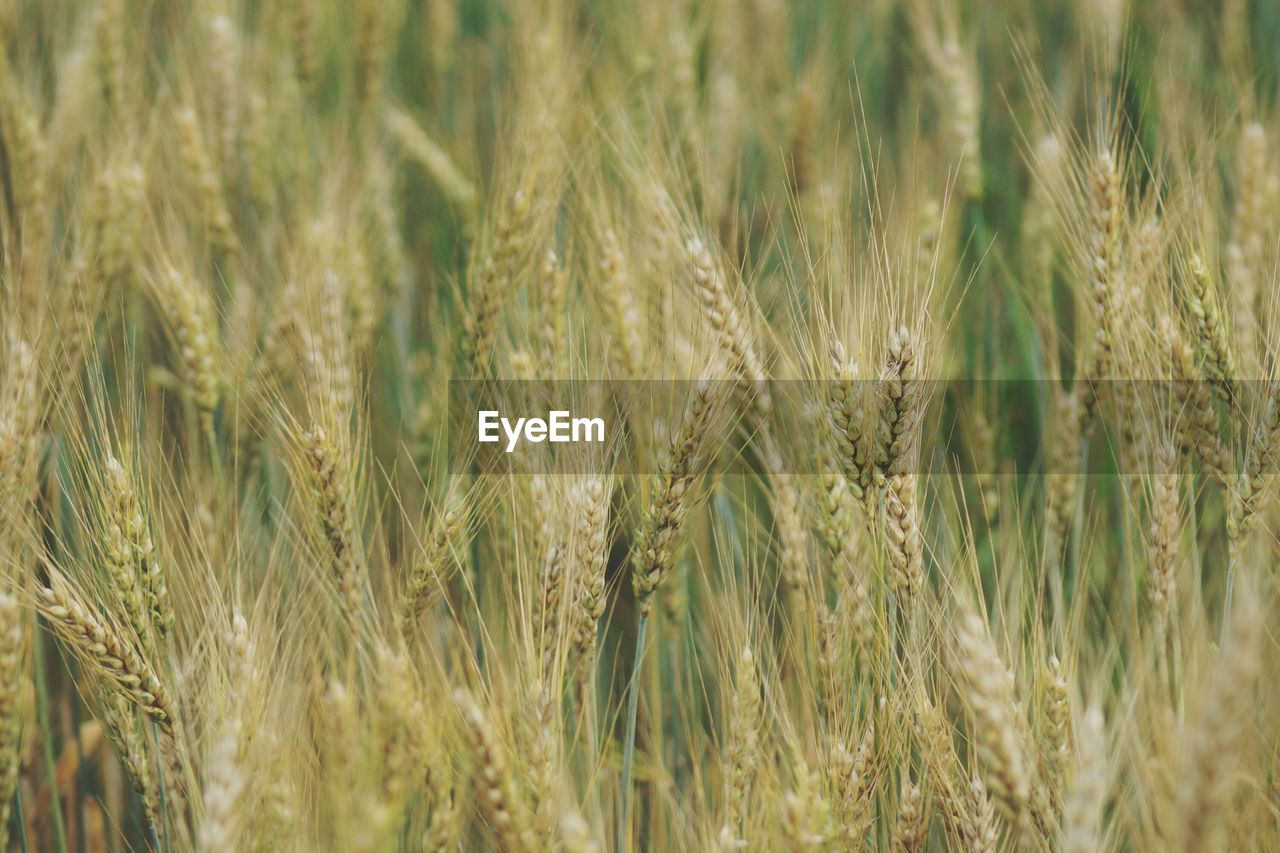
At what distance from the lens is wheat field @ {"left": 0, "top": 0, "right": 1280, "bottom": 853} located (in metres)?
1.31

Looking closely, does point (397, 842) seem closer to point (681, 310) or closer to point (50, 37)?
point (681, 310)

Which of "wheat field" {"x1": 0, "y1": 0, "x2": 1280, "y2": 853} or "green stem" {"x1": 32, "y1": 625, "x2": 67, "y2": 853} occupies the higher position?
"wheat field" {"x1": 0, "y1": 0, "x2": 1280, "y2": 853}

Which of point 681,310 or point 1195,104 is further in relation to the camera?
point 1195,104

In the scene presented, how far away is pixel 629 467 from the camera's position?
163 centimetres

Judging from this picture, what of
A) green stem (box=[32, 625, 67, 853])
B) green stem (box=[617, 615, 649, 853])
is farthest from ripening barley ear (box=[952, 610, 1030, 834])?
green stem (box=[32, 625, 67, 853])

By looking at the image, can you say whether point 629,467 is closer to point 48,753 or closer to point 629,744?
point 629,744

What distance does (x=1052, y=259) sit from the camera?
2168mm

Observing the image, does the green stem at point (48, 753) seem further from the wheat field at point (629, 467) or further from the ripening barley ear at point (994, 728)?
the ripening barley ear at point (994, 728)

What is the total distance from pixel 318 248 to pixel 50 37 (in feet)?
4.83

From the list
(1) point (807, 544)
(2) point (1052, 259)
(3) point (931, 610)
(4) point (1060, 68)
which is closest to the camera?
(3) point (931, 610)

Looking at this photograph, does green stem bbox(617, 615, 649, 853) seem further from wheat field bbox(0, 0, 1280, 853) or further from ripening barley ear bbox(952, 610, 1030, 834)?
ripening barley ear bbox(952, 610, 1030, 834)

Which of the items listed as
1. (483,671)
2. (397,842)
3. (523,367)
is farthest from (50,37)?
(397,842)

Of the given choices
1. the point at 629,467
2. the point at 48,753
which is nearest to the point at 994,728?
the point at 629,467

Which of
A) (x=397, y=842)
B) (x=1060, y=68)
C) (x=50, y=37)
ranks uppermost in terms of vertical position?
(x=50, y=37)
